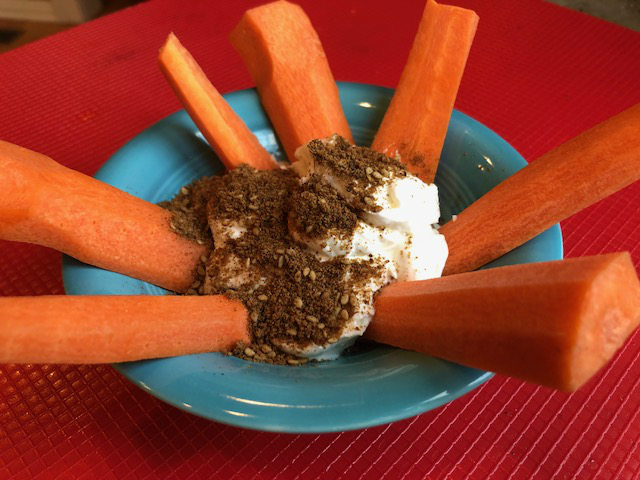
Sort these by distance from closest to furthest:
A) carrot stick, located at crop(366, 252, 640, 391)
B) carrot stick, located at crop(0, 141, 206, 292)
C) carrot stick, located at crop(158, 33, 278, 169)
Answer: carrot stick, located at crop(366, 252, 640, 391), carrot stick, located at crop(0, 141, 206, 292), carrot stick, located at crop(158, 33, 278, 169)

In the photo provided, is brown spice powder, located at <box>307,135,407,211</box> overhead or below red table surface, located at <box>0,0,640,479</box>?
overhead

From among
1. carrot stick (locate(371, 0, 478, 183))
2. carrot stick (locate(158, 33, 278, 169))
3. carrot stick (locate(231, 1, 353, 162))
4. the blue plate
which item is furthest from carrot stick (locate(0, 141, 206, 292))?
carrot stick (locate(371, 0, 478, 183))

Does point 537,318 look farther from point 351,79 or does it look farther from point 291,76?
point 351,79

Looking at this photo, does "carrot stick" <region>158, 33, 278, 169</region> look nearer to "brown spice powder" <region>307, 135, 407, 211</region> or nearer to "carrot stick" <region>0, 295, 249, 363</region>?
"brown spice powder" <region>307, 135, 407, 211</region>

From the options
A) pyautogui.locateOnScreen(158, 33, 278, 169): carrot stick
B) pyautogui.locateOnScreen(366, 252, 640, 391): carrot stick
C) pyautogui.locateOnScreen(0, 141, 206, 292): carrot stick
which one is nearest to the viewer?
pyautogui.locateOnScreen(366, 252, 640, 391): carrot stick

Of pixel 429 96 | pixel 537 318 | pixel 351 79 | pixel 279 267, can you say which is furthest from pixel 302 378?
pixel 351 79

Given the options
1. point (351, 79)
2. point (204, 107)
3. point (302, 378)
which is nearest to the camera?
point (302, 378)
